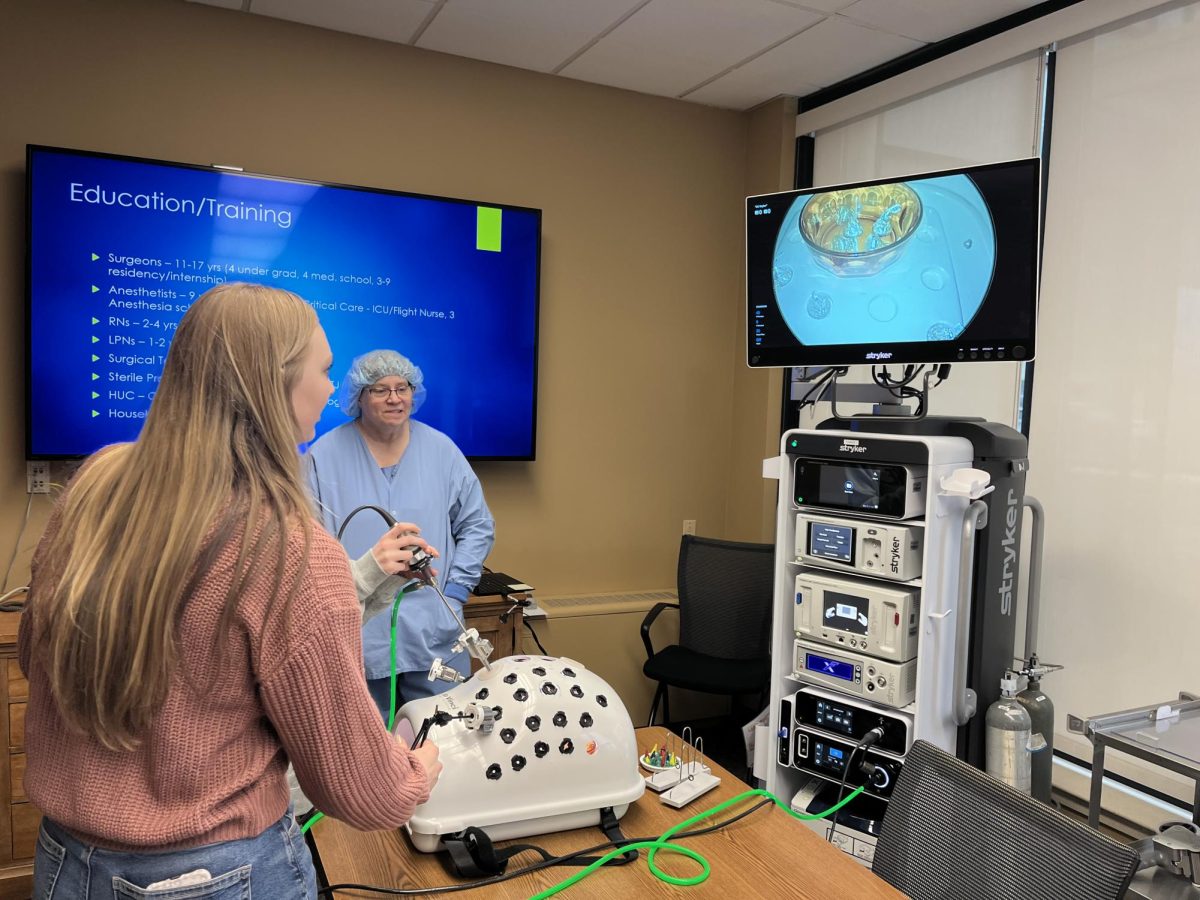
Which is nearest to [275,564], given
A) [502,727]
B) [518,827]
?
[502,727]

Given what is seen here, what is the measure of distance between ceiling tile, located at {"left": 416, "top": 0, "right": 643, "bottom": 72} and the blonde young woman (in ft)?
7.91

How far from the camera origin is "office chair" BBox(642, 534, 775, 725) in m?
3.41

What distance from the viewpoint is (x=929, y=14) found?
3020 millimetres

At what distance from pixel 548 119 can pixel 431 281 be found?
89cm

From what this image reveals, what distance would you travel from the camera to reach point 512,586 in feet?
10.8

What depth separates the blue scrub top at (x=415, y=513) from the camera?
8.70 feet

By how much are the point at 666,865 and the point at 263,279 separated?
2.57 meters

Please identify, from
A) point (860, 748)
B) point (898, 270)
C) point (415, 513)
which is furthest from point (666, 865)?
point (898, 270)

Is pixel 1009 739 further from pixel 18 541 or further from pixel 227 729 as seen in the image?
pixel 18 541

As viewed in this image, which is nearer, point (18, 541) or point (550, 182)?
point (18, 541)

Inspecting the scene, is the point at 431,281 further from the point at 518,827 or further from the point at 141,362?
the point at 518,827

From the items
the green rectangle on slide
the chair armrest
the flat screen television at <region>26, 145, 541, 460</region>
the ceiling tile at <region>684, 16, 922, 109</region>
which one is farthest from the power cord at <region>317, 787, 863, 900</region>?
the ceiling tile at <region>684, 16, 922, 109</region>

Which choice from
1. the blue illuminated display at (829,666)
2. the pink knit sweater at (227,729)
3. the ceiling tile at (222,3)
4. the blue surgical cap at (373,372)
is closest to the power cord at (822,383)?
the blue illuminated display at (829,666)

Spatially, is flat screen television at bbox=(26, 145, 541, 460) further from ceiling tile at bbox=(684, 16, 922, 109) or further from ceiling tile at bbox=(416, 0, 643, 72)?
ceiling tile at bbox=(684, 16, 922, 109)
